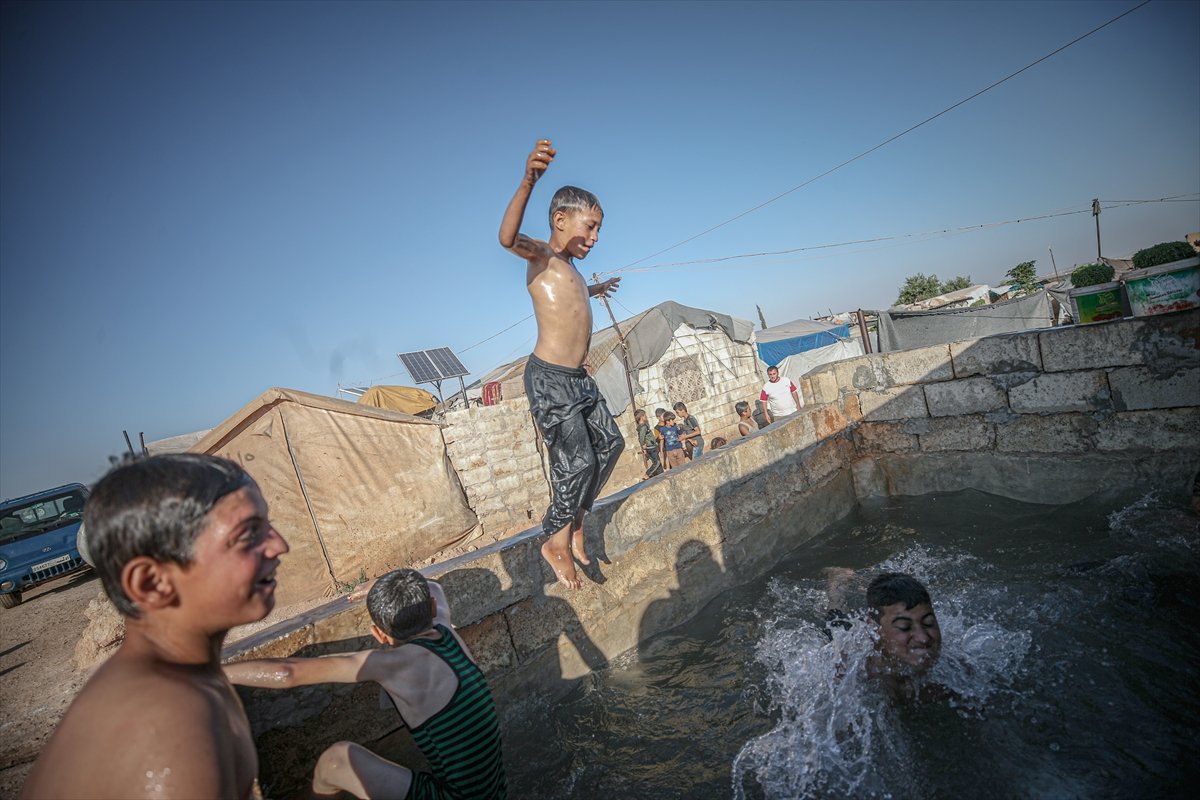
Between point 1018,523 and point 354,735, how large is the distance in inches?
231

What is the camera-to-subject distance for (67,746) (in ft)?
3.17

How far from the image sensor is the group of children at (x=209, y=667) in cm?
98

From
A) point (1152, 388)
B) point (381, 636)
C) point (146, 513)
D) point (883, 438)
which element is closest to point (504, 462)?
point (883, 438)

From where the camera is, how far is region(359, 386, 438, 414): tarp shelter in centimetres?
1597

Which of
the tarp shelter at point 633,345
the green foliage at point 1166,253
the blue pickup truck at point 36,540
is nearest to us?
the blue pickup truck at point 36,540

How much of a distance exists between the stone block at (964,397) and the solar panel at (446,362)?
37.6ft

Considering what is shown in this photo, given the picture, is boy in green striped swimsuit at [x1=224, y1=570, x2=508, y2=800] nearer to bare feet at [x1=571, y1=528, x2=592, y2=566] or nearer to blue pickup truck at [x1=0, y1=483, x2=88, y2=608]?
bare feet at [x1=571, y1=528, x2=592, y2=566]

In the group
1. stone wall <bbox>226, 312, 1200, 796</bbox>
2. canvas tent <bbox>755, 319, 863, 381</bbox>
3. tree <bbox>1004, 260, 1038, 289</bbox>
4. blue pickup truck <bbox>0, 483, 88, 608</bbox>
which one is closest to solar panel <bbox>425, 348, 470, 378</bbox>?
blue pickup truck <bbox>0, 483, 88, 608</bbox>

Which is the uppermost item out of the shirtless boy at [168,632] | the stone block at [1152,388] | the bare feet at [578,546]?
the shirtless boy at [168,632]

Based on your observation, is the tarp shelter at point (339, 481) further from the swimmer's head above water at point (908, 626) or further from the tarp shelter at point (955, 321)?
the tarp shelter at point (955, 321)

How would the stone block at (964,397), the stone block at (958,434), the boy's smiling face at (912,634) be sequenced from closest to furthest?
the boy's smiling face at (912,634)
the stone block at (964,397)
the stone block at (958,434)

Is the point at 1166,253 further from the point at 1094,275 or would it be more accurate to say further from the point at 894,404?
the point at 894,404

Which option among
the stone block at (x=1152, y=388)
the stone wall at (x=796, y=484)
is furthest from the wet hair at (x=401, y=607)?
the stone block at (x=1152, y=388)

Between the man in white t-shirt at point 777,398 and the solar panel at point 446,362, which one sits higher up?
the solar panel at point 446,362
